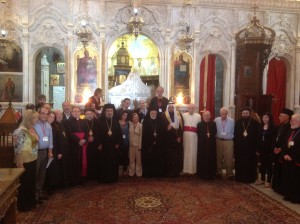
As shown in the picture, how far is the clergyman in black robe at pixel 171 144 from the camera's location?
6949 millimetres

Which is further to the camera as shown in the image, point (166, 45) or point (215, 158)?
point (166, 45)

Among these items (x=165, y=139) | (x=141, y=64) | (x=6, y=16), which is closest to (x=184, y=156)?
(x=165, y=139)

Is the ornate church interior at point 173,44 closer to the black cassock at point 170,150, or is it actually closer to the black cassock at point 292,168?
the black cassock at point 170,150

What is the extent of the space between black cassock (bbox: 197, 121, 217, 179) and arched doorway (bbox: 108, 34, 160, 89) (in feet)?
25.5

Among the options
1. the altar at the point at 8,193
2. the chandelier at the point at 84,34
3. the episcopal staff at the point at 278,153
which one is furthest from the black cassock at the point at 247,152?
the chandelier at the point at 84,34

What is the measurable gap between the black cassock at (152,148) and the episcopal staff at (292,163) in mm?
2590

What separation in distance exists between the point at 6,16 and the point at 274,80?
10.2 metres

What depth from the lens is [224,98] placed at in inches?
480

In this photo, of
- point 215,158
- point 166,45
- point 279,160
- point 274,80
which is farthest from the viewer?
point 274,80

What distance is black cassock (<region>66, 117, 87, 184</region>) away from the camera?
612 cm

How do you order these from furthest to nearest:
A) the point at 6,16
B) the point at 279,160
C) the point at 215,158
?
the point at 6,16, the point at 215,158, the point at 279,160

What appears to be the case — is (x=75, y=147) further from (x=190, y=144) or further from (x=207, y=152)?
(x=207, y=152)

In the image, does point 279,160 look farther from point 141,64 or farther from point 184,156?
point 141,64

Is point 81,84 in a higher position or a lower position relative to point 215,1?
lower
